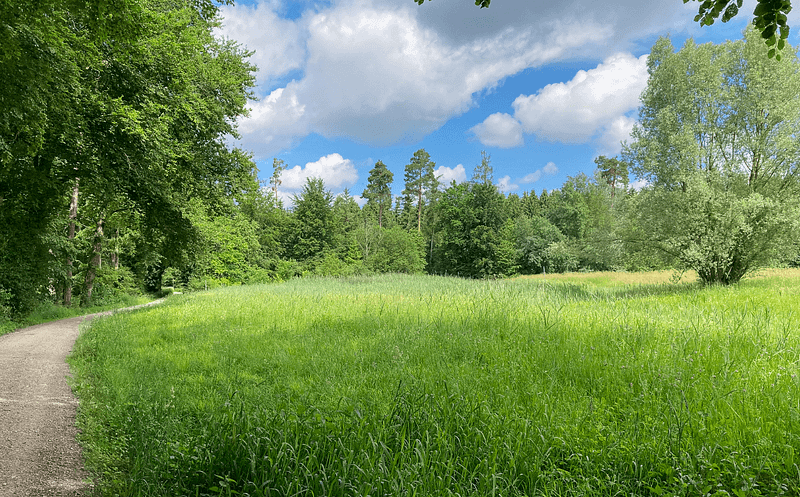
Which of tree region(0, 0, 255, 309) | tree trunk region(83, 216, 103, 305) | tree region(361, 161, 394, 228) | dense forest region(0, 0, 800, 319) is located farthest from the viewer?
tree region(361, 161, 394, 228)

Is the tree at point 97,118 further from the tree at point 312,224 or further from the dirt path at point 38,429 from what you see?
the tree at point 312,224

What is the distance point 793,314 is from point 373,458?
345 inches

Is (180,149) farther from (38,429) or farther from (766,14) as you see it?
(766,14)

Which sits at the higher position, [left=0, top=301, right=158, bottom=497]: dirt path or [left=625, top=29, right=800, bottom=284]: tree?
[left=625, top=29, right=800, bottom=284]: tree

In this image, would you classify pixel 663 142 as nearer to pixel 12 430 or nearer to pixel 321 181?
pixel 12 430

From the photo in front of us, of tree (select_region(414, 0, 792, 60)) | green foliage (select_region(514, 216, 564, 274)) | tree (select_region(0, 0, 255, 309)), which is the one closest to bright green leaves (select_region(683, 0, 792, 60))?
tree (select_region(414, 0, 792, 60))

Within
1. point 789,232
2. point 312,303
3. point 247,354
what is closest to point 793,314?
point 789,232

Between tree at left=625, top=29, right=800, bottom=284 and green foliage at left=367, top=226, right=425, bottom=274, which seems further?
green foliage at left=367, top=226, right=425, bottom=274

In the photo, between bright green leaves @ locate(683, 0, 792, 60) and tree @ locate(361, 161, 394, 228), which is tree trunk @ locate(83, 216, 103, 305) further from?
tree @ locate(361, 161, 394, 228)

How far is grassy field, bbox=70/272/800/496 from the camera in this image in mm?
2637

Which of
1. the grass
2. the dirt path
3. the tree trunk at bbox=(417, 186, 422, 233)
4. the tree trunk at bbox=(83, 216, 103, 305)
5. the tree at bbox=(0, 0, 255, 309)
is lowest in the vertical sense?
the dirt path

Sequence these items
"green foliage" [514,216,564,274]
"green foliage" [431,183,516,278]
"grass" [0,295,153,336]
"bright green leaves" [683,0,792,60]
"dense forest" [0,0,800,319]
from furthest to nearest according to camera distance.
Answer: "green foliage" [514,216,564,274] < "green foliage" [431,183,516,278] < "grass" [0,295,153,336] < "dense forest" [0,0,800,319] < "bright green leaves" [683,0,792,60]

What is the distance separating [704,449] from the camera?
277cm

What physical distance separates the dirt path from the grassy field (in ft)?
0.61
